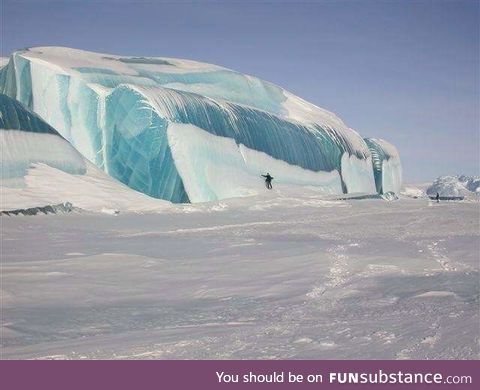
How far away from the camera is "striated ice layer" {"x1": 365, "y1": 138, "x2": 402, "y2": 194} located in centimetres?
3694

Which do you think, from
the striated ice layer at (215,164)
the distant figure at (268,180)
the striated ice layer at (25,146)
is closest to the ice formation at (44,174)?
the striated ice layer at (25,146)

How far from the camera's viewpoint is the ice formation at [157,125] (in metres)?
21.1

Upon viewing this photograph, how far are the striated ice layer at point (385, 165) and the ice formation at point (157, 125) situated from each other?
389 inches

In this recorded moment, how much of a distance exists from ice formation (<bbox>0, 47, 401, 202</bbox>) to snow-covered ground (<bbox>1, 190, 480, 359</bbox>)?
8634 mm

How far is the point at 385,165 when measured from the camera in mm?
37906

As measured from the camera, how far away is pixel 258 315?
5.40 metres

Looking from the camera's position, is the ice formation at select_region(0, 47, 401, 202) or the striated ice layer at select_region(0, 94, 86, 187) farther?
the ice formation at select_region(0, 47, 401, 202)

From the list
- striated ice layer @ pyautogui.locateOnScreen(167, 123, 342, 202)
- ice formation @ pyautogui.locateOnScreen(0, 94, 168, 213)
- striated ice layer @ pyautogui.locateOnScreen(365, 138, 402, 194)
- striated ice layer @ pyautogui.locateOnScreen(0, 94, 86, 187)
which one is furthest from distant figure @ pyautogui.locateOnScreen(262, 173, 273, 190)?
striated ice layer @ pyautogui.locateOnScreen(365, 138, 402, 194)

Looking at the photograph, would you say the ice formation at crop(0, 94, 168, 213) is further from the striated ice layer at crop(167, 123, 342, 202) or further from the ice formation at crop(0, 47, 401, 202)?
the striated ice layer at crop(167, 123, 342, 202)

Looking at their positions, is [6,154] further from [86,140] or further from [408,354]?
[408,354]

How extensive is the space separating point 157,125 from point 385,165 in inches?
824

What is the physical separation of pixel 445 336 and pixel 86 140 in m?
20.3

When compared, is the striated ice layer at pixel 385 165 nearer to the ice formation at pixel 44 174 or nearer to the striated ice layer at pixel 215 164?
the striated ice layer at pixel 215 164

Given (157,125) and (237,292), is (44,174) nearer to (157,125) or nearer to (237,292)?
(157,125)
